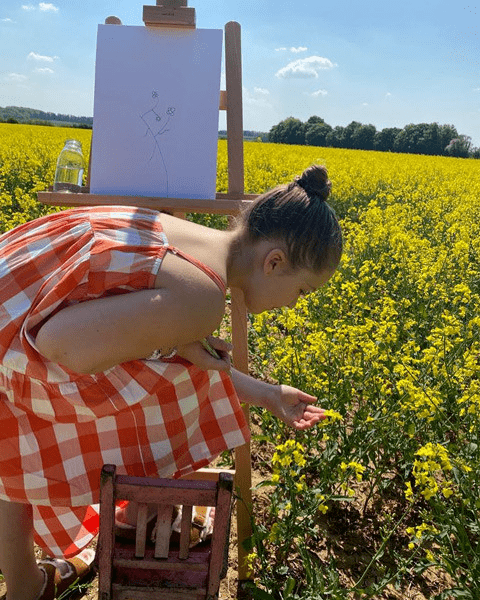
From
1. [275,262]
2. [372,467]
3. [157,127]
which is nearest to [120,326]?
[275,262]

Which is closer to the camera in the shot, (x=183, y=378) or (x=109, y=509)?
(x=109, y=509)

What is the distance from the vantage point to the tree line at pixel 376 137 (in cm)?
4169

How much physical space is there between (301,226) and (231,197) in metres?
0.63

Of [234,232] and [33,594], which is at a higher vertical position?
[234,232]

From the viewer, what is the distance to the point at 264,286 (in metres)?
1.39

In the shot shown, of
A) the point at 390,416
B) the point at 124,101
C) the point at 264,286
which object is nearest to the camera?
the point at 264,286

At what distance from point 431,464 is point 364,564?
2.08ft

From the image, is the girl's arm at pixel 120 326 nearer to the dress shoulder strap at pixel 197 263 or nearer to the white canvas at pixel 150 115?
the dress shoulder strap at pixel 197 263

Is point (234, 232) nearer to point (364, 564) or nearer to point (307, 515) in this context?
point (307, 515)

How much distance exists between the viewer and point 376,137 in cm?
4759

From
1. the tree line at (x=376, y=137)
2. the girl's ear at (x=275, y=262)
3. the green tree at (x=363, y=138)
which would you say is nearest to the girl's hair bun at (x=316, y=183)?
the girl's ear at (x=275, y=262)

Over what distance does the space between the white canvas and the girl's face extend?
0.68m

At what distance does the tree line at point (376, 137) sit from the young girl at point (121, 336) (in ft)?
132

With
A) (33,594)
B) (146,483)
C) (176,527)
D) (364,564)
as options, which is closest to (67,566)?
(33,594)
